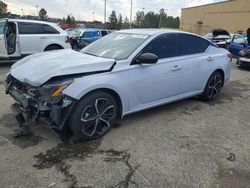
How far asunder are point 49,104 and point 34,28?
23.8 ft

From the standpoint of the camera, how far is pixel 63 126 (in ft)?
11.6

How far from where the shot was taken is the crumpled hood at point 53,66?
3.63 metres

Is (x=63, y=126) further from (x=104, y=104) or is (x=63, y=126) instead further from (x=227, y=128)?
(x=227, y=128)

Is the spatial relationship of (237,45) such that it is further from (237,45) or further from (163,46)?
(163,46)

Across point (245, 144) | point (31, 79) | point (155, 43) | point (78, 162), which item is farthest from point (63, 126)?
point (245, 144)

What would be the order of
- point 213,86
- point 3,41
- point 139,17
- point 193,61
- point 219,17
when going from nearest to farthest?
point 193,61
point 213,86
point 3,41
point 219,17
point 139,17

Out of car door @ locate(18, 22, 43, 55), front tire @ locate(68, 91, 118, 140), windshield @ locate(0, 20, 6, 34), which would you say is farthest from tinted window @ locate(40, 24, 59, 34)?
front tire @ locate(68, 91, 118, 140)

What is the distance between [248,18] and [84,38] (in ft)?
110

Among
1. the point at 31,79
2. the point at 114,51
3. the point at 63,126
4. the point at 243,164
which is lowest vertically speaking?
the point at 243,164

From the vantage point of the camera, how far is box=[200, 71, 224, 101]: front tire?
19.2 feet

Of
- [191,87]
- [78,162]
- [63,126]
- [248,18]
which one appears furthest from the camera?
[248,18]

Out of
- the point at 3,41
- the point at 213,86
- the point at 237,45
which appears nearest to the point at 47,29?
the point at 3,41

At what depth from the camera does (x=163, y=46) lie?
15.8 feet

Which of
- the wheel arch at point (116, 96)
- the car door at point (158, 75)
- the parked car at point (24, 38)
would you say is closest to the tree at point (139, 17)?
the parked car at point (24, 38)
